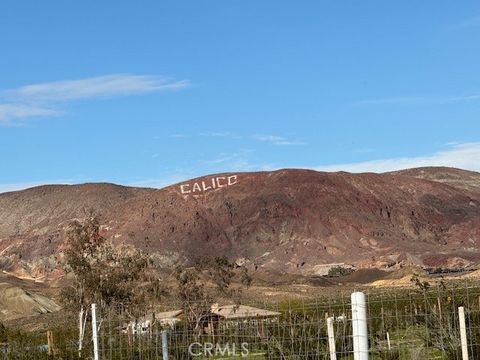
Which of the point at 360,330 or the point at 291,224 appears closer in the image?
the point at 360,330

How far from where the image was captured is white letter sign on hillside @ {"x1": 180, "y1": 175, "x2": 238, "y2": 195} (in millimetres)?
122625

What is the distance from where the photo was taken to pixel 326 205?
11456 cm

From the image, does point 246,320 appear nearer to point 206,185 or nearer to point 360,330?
point 360,330

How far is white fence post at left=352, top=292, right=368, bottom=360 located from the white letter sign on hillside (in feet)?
374

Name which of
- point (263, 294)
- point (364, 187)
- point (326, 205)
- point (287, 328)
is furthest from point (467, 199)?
point (287, 328)

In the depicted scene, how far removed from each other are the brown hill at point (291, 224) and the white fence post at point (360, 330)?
90.5 metres

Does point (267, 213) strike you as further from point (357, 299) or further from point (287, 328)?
point (357, 299)

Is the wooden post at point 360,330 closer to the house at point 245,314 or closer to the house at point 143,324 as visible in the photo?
the house at point 143,324

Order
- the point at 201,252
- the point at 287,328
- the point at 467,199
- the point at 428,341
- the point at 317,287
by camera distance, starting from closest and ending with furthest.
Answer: the point at 428,341, the point at 287,328, the point at 317,287, the point at 201,252, the point at 467,199

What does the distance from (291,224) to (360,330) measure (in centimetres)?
10368

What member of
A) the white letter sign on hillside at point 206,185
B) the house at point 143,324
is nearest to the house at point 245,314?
the house at point 143,324

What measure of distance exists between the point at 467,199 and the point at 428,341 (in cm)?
12004

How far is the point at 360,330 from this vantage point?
26.0 feet

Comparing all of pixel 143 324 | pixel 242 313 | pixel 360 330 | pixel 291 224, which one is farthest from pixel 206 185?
pixel 360 330
